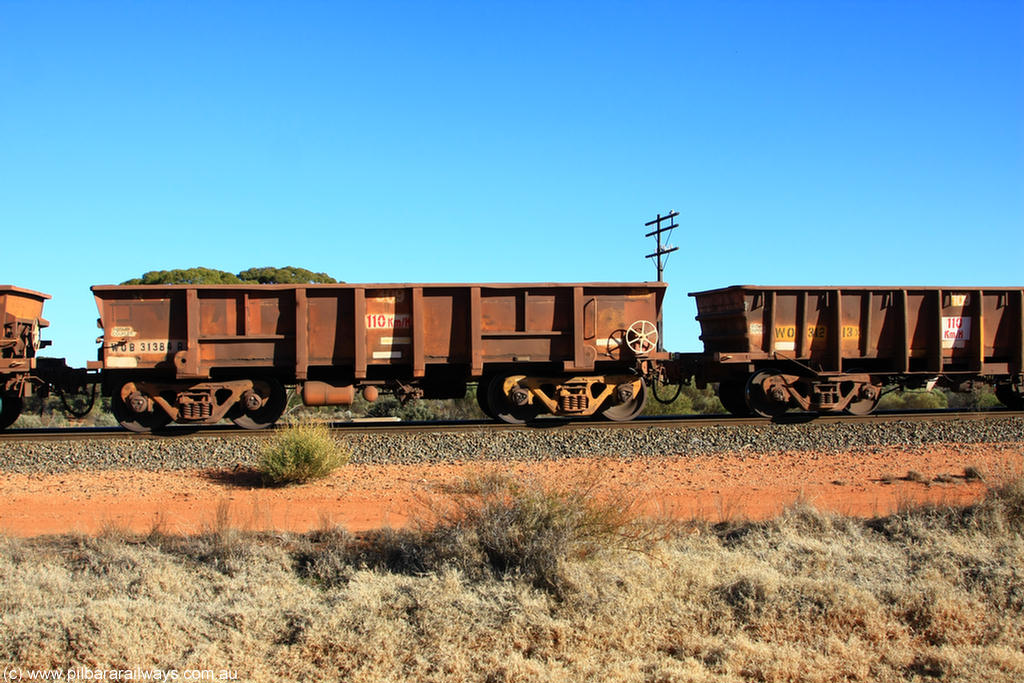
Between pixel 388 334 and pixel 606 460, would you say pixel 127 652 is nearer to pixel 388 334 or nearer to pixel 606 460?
pixel 606 460

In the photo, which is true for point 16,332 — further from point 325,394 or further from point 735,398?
point 735,398

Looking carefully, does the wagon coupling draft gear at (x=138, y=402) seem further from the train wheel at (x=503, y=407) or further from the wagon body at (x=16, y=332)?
the train wheel at (x=503, y=407)

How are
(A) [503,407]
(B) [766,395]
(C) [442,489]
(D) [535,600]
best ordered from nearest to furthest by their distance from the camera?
(D) [535,600] < (C) [442,489] < (A) [503,407] < (B) [766,395]

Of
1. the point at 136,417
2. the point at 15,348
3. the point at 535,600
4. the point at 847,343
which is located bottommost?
the point at 535,600

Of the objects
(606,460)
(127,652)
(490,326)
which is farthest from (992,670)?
(490,326)

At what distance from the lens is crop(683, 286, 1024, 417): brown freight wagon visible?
14820 millimetres

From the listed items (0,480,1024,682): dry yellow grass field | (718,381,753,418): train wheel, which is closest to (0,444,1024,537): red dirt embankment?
(0,480,1024,682): dry yellow grass field

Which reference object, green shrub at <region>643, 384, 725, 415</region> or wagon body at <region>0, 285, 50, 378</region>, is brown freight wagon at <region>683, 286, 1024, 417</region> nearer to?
green shrub at <region>643, 384, 725, 415</region>

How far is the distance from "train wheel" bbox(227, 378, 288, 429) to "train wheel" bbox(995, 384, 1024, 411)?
15.0 meters

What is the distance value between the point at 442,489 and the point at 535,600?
13.3ft

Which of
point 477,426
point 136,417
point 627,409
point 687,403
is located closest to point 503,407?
point 477,426

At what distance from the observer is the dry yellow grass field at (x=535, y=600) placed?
4.88 meters

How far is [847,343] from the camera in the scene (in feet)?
→ 50.0

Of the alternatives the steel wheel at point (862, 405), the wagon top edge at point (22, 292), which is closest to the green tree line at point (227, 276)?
the wagon top edge at point (22, 292)
